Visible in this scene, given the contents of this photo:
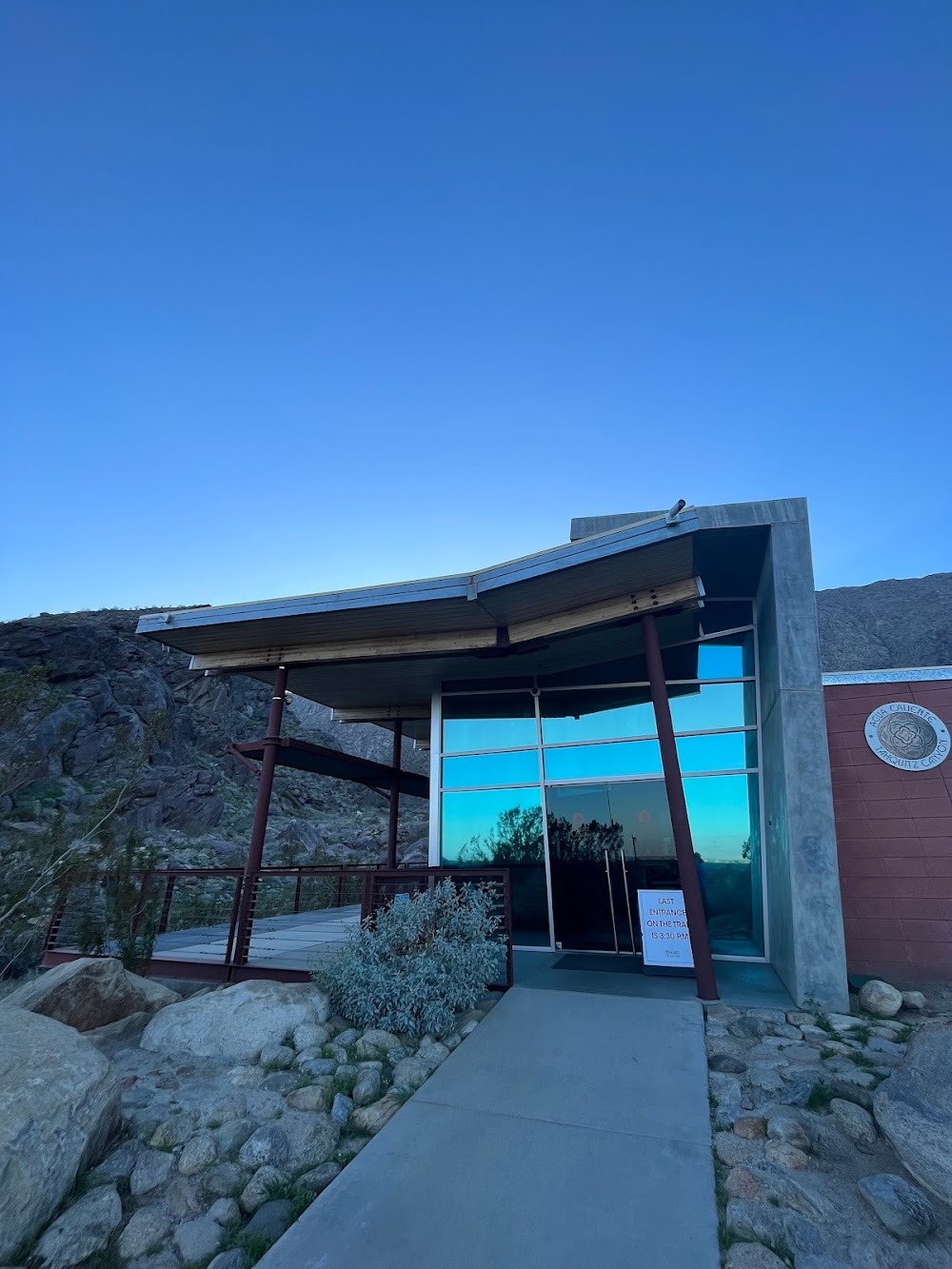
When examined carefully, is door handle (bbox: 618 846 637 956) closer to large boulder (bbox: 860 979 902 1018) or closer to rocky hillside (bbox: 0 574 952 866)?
large boulder (bbox: 860 979 902 1018)

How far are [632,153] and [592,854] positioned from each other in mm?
14068

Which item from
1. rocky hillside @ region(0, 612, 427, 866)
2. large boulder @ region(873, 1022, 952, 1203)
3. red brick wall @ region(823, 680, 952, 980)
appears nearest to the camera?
large boulder @ region(873, 1022, 952, 1203)

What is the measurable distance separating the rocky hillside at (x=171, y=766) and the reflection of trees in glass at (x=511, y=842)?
11.0 m

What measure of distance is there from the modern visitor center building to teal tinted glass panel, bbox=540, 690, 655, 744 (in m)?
0.03

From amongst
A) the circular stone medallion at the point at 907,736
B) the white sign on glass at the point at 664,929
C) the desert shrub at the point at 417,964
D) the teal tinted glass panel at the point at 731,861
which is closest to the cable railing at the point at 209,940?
the desert shrub at the point at 417,964

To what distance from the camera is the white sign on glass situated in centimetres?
581

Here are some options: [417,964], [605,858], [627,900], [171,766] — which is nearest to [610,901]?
[627,900]

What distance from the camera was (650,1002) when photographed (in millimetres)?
5113

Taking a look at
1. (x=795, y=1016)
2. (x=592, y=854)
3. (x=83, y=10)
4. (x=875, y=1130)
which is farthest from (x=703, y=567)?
(x=83, y=10)

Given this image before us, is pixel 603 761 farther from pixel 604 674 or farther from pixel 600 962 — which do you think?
pixel 600 962

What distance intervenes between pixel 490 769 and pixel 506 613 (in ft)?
8.92

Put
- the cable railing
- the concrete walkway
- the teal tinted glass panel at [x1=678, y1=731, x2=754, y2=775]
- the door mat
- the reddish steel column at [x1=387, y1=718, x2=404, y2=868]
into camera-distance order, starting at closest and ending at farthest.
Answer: the concrete walkway → the cable railing → the door mat → the teal tinted glass panel at [x1=678, y1=731, x2=754, y2=775] → the reddish steel column at [x1=387, y1=718, x2=404, y2=868]

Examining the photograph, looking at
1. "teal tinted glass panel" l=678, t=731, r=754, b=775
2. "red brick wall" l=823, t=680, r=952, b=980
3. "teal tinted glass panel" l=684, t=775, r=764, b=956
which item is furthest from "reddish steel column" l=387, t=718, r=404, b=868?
"red brick wall" l=823, t=680, r=952, b=980

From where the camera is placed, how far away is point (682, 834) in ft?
18.4
